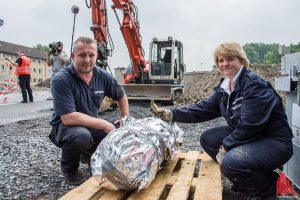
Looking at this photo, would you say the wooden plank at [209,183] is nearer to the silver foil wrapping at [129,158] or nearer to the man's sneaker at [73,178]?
the silver foil wrapping at [129,158]

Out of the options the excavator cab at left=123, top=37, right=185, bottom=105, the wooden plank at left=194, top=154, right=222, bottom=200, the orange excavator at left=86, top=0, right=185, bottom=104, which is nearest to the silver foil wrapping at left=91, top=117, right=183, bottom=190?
the wooden plank at left=194, top=154, right=222, bottom=200

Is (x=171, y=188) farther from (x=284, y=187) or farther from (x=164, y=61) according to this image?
(x=164, y=61)

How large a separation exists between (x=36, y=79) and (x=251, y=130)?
52.9m

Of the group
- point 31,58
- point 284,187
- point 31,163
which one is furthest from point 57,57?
point 31,58

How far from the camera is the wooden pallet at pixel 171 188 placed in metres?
2.12

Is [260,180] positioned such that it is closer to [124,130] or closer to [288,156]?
[288,156]

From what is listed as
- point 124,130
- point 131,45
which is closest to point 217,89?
point 124,130

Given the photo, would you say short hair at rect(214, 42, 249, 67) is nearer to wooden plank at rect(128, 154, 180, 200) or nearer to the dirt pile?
wooden plank at rect(128, 154, 180, 200)

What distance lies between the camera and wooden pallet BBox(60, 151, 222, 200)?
Answer: 6.97 ft

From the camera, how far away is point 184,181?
239 cm

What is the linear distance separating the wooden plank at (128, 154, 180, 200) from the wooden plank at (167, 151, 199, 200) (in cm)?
9

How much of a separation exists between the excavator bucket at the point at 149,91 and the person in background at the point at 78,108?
6.23m

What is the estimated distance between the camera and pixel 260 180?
2322 mm

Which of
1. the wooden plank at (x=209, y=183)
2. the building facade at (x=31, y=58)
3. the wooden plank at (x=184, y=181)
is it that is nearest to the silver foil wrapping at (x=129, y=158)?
the wooden plank at (x=184, y=181)
